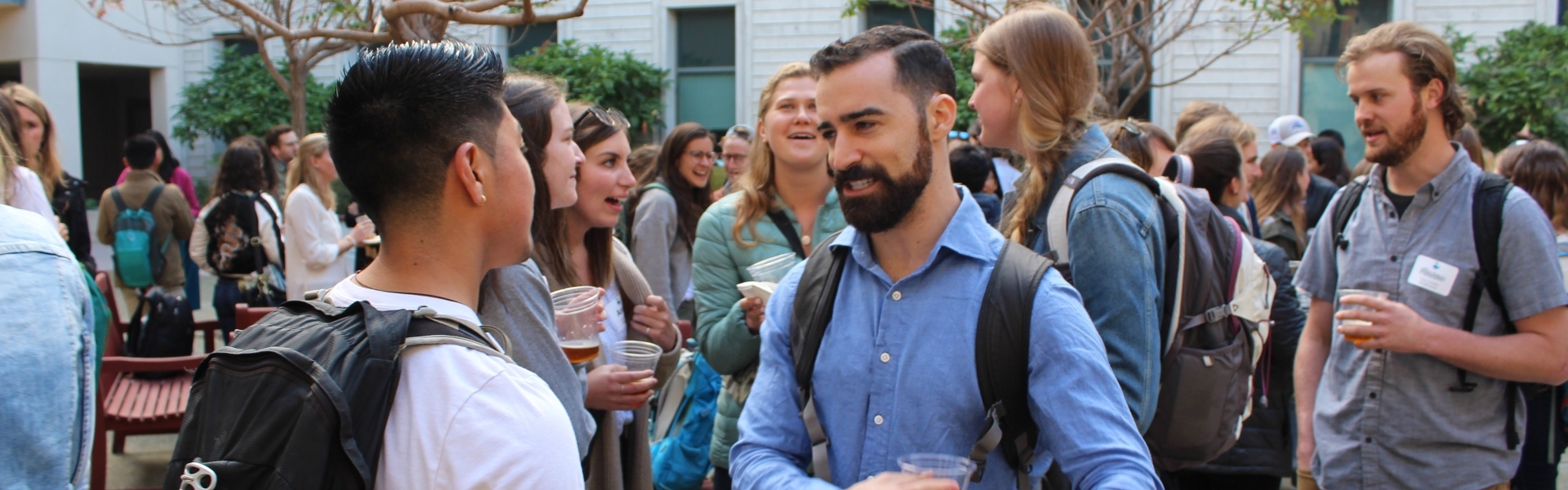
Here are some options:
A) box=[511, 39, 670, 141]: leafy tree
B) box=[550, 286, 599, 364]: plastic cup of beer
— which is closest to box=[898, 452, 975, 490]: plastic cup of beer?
box=[550, 286, 599, 364]: plastic cup of beer

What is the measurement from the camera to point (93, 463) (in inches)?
178

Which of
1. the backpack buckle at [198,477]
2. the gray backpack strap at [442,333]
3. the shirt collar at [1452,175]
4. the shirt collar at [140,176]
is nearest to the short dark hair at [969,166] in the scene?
the shirt collar at [1452,175]

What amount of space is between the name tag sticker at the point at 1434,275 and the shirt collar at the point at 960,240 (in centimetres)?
181

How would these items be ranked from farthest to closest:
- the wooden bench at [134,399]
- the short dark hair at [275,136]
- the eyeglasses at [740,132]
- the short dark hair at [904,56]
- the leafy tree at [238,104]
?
1. the leafy tree at [238,104]
2. the short dark hair at [275,136]
3. the eyeglasses at [740,132]
4. the wooden bench at [134,399]
5. the short dark hair at [904,56]

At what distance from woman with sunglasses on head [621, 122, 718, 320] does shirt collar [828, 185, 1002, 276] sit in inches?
103

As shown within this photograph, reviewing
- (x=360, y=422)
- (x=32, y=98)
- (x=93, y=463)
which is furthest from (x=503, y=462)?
(x=32, y=98)

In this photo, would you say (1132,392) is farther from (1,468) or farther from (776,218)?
(1,468)

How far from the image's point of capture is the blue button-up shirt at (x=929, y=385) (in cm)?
182

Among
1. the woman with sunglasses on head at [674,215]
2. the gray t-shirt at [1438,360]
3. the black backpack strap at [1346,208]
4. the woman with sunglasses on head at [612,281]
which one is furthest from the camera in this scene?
the woman with sunglasses on head at [674,215]

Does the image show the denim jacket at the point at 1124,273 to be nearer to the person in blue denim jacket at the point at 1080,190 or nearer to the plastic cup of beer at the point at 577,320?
the person in blue denim jacket at the point at 1080,190

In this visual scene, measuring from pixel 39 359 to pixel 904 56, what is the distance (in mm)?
1617

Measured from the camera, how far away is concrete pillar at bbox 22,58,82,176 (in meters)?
17.0

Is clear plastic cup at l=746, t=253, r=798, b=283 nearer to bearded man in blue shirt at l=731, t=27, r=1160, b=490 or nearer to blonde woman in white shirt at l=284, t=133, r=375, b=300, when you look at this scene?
bearded man in blue shirt at l=731, t=27, r=1160, b=490

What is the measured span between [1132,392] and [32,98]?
223 inches
